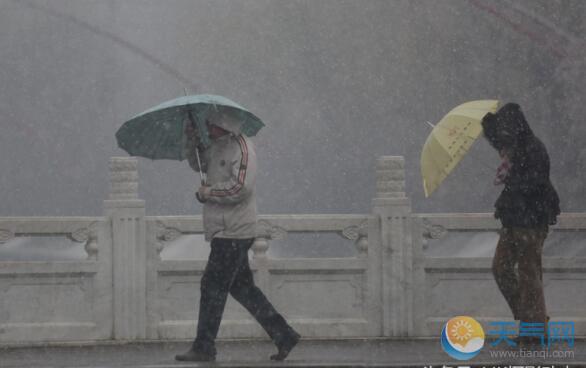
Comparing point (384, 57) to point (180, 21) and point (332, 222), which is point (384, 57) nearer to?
point (180, 21)

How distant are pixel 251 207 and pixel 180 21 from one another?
16665 millimetres

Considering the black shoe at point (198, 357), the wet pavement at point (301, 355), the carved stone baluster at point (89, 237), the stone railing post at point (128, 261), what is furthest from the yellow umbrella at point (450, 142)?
the carved stone baluster at point (89, 237)

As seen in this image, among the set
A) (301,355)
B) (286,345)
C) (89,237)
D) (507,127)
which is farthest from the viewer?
(89,237)

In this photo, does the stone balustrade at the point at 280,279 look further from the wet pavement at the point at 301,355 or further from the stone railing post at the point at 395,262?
the wet pavement at the point at 301,355

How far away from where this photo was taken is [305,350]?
8266 mm

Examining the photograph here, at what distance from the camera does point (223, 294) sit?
281 inches

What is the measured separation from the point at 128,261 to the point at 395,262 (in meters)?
2.17

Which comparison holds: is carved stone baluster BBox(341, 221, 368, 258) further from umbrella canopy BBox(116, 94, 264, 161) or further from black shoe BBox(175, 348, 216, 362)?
black shoe BBox(175, 348, 216, 362)

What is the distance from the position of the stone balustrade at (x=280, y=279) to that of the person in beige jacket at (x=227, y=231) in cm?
192

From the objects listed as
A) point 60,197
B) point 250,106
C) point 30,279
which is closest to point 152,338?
point 30,279

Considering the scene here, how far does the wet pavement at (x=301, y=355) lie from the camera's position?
7.08 meters

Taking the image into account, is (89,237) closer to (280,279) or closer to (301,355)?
(280,279)

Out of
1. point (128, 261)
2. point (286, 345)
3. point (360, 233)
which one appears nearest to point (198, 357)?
point (286, 345)

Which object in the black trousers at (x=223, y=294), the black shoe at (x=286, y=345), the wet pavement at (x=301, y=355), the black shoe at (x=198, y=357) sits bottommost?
the wet pavement at (x=301, y=355)
